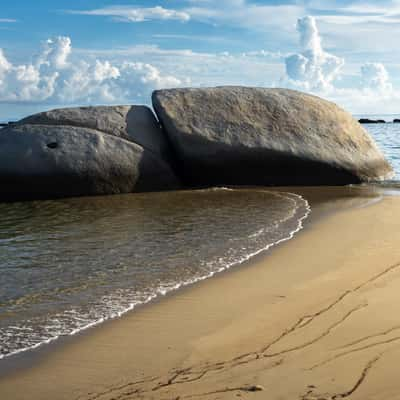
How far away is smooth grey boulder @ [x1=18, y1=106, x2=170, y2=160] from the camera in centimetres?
1196

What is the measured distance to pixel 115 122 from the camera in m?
12.1

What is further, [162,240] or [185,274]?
[162,240]

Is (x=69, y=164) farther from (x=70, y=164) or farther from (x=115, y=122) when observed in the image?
(x=115, y=122)

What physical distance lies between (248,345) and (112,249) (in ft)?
10.3

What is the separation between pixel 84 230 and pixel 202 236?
62.3 inches

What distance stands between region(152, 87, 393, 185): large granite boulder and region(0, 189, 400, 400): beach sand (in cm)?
664

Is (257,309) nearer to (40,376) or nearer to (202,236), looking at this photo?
(40,376)

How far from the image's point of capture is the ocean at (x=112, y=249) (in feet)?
14.5

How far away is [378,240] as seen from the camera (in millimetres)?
6621

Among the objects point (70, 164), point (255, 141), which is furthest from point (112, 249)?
point (255, 141)

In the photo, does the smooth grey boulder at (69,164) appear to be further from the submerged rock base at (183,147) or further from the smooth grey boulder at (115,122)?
the smooth grey boulder at (115,122)

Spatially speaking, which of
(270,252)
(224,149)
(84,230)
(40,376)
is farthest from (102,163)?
(40,376)

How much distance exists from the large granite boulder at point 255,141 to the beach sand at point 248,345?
6.64m

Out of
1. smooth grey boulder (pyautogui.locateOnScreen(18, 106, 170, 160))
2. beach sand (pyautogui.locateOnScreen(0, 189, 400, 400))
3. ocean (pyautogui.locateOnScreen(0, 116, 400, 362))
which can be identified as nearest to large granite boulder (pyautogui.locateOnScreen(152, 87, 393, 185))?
smooth grey boulder (pyautogui.locateOnScreen(18, 106, 170, 160))
